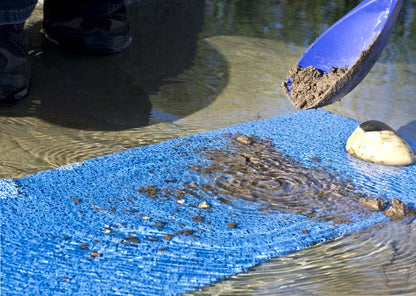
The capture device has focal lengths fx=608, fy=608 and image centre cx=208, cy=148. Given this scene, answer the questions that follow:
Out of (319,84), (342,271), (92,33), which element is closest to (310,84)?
(319,84)

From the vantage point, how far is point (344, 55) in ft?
7.36

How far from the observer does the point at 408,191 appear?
6.66 feet

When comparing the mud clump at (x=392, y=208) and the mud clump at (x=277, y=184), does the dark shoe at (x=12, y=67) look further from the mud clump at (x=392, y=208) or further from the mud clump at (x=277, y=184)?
the mud clump at (x=392, y=208)

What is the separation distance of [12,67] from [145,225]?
113 centimetres

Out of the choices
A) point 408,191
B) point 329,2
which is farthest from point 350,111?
point 329,2

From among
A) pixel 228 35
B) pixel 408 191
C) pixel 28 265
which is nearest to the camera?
pixel 28 265

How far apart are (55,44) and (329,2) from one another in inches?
99.8

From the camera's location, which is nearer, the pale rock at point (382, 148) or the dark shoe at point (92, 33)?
the pale rock at point (382, 148)

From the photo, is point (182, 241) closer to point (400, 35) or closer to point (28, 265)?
point (28, 265)

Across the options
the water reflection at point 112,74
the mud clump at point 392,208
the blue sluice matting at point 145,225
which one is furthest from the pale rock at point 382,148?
the water reflection at point 112,74

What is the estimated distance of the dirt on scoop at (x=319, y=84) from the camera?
2.04 m

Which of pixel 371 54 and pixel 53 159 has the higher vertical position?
pixel 371 54

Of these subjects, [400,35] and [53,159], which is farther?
[400,35]

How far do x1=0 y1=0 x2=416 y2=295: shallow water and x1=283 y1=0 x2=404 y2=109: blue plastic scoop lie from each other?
46 centimetres
